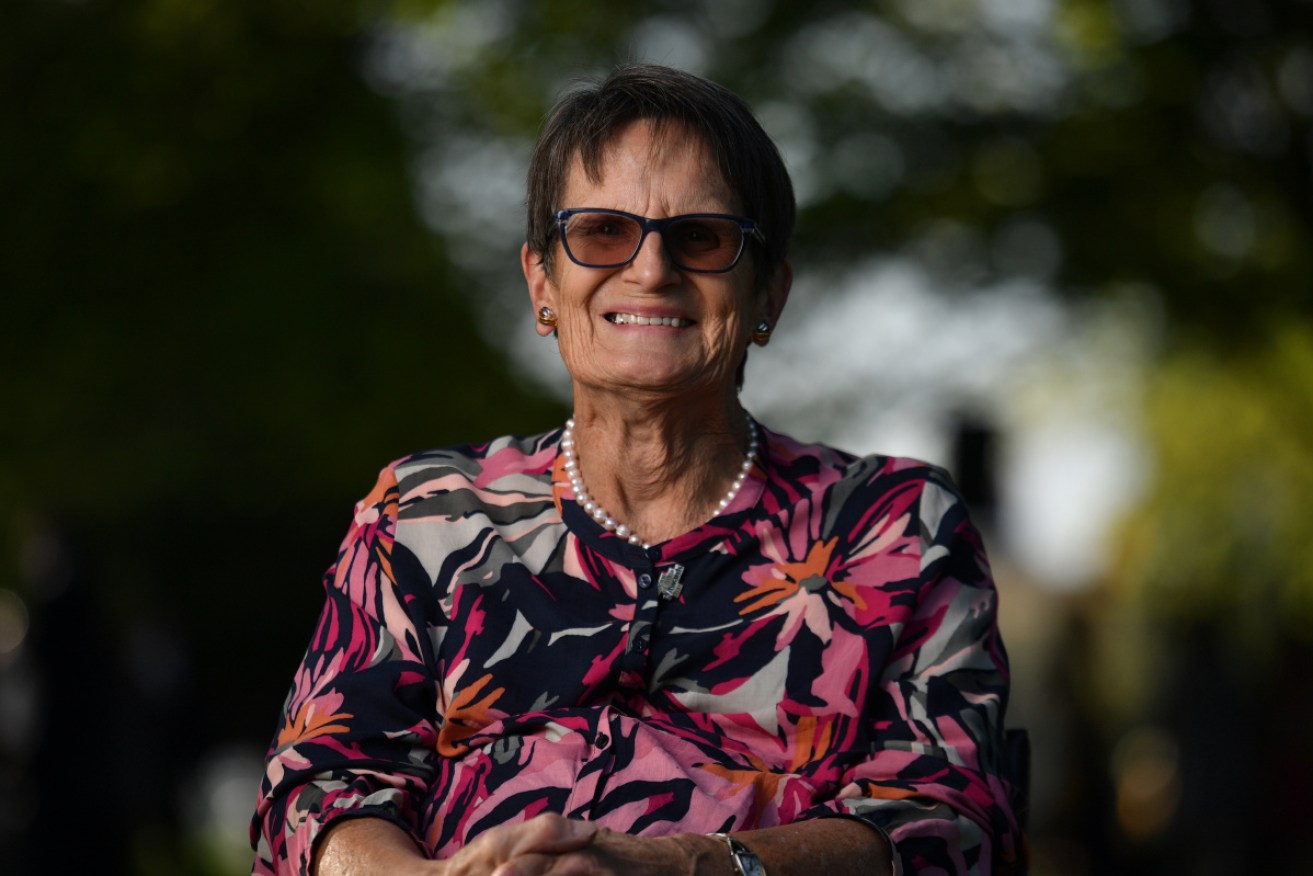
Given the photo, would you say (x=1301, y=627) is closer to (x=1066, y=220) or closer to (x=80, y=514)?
(x=1066, y=220)

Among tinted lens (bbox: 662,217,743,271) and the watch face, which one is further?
tinted lens (bbox: 662,217,743,271)

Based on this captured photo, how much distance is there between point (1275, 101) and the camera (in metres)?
8.98

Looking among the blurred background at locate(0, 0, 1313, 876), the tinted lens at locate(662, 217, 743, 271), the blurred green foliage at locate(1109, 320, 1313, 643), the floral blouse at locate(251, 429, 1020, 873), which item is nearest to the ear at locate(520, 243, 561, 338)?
the tinted lens at locate(662, 217, 743, 271)

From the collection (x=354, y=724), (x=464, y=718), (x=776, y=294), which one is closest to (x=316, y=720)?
(x=354, y=724)

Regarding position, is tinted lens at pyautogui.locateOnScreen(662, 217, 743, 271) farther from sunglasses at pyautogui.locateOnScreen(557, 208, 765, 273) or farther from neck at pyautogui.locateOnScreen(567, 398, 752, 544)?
neck at pyautogui.locateOnScreen(567, 398, 752, 544)

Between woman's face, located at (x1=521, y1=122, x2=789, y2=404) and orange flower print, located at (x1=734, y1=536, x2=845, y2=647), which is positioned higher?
woman's face, located at (x1=521, y1=122, x2=789, y2=404)

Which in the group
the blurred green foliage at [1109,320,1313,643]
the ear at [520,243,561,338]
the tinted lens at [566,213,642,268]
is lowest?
the blurred green foliage at [1109,320,1313,643]

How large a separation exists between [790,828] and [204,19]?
788 centimetres

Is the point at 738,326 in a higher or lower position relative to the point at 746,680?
higher

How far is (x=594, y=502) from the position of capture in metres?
3.17

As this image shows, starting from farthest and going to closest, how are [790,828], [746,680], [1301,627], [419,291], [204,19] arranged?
[1301,627]
[419,291]
[204,19]
[746,680]
[790,828]

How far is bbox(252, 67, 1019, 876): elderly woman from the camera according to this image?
2865 millimetres

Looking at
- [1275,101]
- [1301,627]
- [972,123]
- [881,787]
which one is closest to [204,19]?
[972,123]

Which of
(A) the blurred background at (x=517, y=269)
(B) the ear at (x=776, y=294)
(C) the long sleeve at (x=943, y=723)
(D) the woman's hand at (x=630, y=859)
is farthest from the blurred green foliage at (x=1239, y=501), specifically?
(D) the woman's hand at (x=630, y=859)
